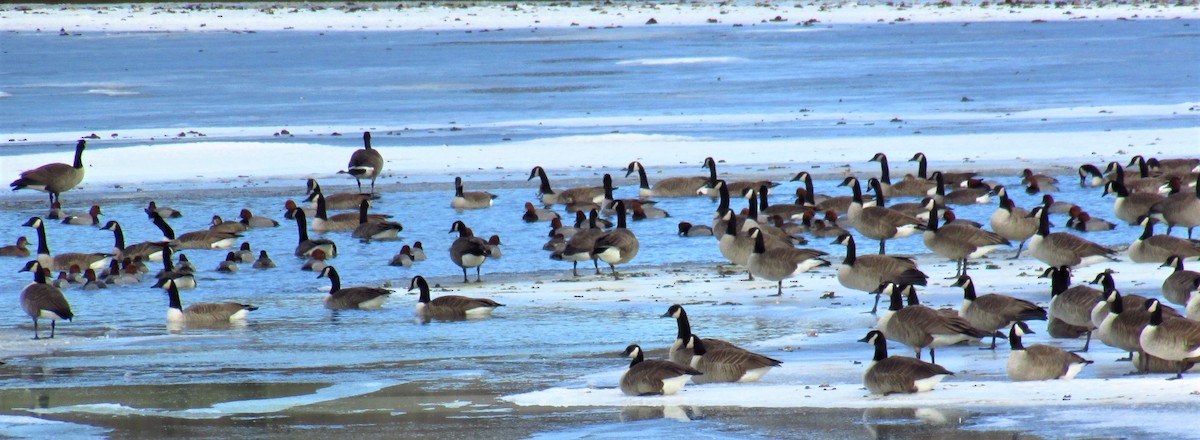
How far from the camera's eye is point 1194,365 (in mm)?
7957

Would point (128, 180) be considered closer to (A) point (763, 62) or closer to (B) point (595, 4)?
(A) point (763, 62)

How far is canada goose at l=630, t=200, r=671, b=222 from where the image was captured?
54.0 feet

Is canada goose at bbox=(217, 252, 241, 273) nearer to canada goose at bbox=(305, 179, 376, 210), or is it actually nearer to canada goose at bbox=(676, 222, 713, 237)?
A: canada goose at bbox=(305, 179, 376, 210)

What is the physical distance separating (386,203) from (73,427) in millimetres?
11082

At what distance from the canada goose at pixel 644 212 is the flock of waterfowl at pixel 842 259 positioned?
2cm

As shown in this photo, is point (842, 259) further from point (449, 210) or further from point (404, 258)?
point (449, 210)

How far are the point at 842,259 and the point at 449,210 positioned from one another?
5.57m

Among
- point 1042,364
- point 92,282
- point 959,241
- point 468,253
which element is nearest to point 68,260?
point 92,282

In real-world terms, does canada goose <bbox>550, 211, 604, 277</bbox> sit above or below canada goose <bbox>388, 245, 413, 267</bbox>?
above

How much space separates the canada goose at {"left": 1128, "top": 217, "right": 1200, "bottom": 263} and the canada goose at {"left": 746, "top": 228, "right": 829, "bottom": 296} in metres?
2.65

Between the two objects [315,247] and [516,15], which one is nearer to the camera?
[315,247]

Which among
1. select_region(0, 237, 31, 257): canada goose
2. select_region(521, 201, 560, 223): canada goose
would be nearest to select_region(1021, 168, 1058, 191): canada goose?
select_region(521, 201, 560, 223): canada goose

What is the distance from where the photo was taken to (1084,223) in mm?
14609

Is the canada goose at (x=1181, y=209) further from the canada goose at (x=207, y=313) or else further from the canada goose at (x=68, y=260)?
the canada goose at (x=68, y=260)
